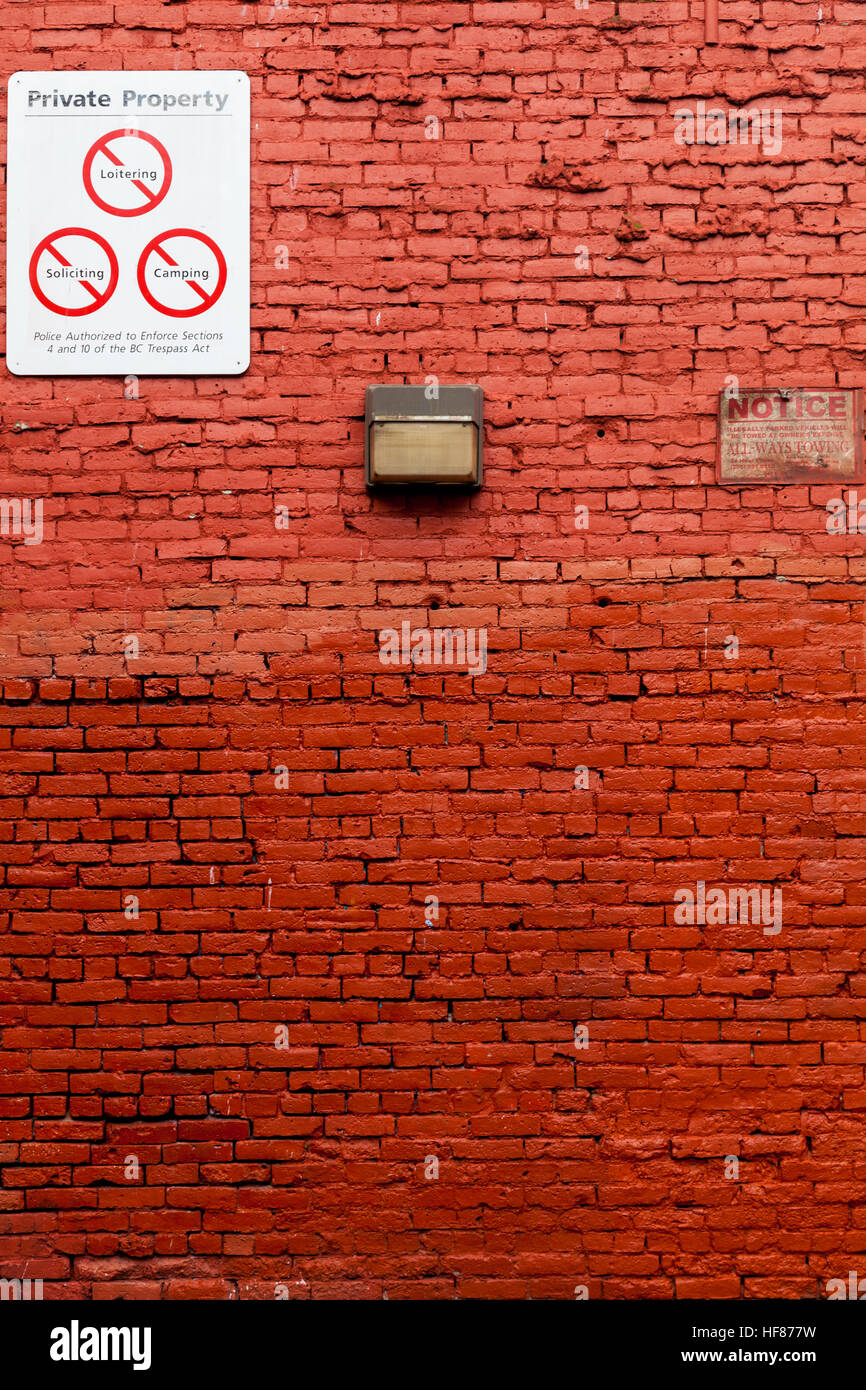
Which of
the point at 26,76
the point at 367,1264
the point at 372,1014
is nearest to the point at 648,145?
the point at 26,76

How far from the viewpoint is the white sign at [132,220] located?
11.9ft

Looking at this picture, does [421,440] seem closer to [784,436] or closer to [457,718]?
[457,718]

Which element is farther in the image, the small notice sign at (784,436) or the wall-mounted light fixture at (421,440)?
the small notice sign at (784,436)

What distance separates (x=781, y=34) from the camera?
3.64 metres

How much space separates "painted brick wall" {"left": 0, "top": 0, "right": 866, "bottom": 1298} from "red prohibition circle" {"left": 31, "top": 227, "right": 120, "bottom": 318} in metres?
0.28

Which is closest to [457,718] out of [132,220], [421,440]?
[421,440]

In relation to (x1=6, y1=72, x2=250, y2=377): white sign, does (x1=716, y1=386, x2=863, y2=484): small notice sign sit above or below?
below

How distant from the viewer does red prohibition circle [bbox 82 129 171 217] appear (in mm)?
3639

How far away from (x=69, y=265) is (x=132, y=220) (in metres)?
0.27

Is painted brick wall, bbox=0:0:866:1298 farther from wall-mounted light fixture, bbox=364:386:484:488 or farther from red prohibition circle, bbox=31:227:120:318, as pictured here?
red prohibition circle, bbox=31:227:120:318

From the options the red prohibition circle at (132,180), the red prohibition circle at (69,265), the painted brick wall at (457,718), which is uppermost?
the red prohibition circle at (132,180)

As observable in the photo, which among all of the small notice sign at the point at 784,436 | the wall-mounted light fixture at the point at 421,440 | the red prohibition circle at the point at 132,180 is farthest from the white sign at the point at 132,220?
A: the small notice sign at the point at 784,436

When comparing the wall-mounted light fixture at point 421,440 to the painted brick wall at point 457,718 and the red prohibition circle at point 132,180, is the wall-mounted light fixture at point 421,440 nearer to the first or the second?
the painted brick wall at point 457,718

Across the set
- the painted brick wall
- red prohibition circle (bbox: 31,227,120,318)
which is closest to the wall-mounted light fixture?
the painted brick wall
